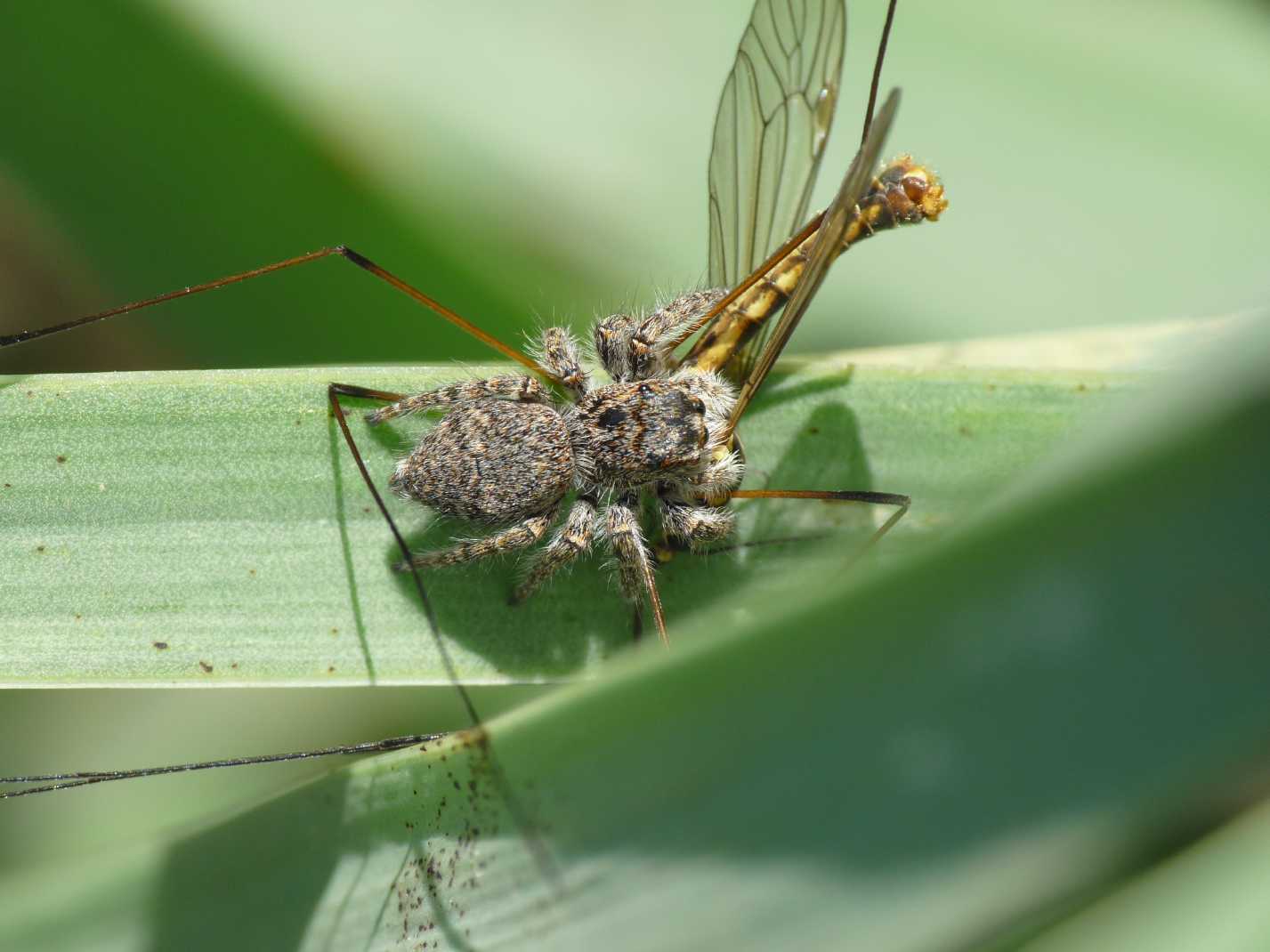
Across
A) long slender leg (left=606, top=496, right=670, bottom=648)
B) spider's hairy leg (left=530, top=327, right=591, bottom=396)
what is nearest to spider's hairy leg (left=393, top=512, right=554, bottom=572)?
long slender leg (left=606, top=496, right=670, bottom=648)

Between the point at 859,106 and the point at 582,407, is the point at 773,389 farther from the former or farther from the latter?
the point at 859,106

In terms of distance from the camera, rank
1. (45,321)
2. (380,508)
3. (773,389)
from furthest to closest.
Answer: (45,321) < (773,389) < (380,508)

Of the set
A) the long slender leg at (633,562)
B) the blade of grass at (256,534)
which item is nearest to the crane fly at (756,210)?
the long slender leg at (633,562)

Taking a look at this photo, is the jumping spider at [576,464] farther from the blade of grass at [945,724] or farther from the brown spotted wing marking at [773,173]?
the blade of grass at [945,724]

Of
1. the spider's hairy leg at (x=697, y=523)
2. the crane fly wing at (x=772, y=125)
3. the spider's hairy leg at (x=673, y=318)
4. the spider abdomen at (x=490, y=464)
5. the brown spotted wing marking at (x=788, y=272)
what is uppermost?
the crane fly wing at (x=772, y=125)

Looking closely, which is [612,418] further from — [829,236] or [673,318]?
[829,236]

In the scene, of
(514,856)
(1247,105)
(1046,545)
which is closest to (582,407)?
(514,856)

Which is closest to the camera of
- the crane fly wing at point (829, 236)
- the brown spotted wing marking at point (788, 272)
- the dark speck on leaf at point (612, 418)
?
the crane fly wing at point (829, 236)
